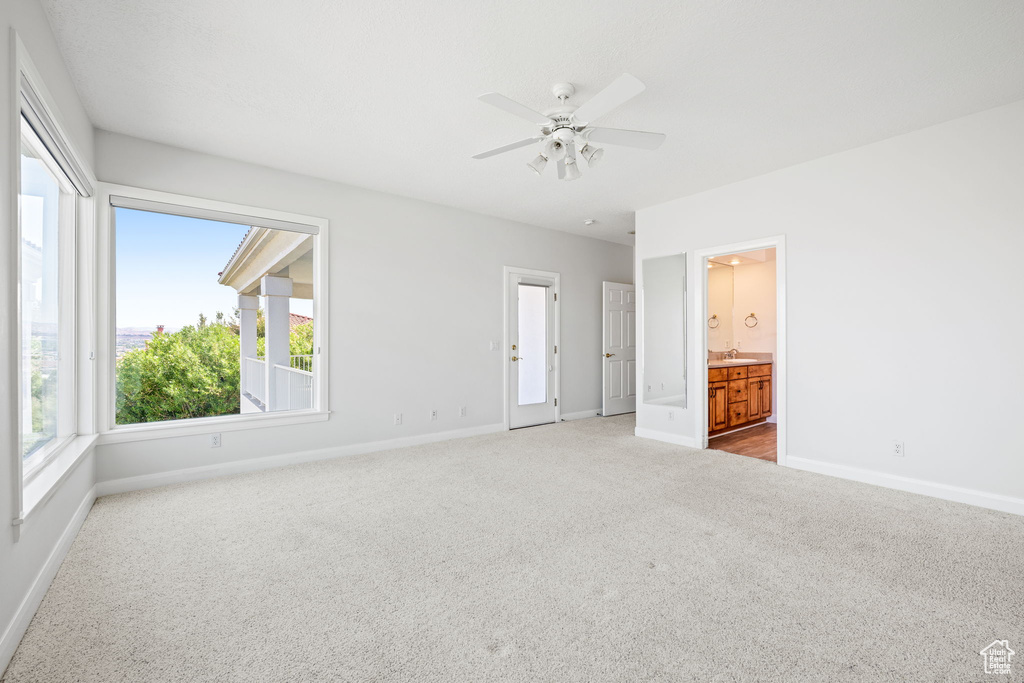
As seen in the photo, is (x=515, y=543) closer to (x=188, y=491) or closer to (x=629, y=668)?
(x=629, y=668)

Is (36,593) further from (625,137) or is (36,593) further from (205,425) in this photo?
Answer: (625,137)

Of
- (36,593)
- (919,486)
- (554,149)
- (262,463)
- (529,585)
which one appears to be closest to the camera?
(36,593)

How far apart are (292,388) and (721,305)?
20.0ft

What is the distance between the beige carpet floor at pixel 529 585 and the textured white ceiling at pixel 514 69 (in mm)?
2660

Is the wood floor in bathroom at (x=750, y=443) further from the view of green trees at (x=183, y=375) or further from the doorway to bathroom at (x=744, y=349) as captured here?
the view of green trees at (x=183, y=375)

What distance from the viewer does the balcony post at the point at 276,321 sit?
4.68m

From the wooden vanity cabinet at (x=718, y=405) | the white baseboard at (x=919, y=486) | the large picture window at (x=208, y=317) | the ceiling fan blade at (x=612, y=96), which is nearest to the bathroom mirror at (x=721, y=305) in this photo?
the wooden vanity cabinet at (x=718, y=405)

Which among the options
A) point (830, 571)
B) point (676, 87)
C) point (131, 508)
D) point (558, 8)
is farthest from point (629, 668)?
point (131, 508)

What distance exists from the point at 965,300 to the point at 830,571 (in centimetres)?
231

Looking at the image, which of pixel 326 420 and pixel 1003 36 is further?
pixel 326 420

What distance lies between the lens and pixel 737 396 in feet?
18.9

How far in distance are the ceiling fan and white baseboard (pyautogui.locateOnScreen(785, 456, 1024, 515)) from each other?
305cm

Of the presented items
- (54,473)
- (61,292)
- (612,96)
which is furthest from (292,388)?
(612,96)

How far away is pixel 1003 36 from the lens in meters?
2.30
